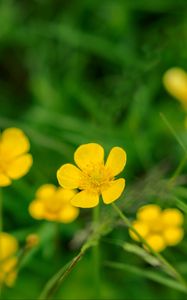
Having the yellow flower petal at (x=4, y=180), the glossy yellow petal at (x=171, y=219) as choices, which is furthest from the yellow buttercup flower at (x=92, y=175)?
the glossy yellow petal at (x=171, y=219)

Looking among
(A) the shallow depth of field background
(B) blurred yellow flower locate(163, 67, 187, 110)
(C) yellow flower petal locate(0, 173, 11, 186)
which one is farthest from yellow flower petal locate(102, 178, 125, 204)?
(B) blurred yellow flower locate(163, 67, 187, 110)

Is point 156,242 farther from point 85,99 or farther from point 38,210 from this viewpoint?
point 85,99

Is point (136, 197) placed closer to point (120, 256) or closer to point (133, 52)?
point (120, 256)

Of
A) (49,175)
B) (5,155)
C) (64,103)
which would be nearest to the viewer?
(5,155)

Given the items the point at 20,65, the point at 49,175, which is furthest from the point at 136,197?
the point at 20,65

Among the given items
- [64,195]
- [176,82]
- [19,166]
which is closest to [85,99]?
[176,82]
